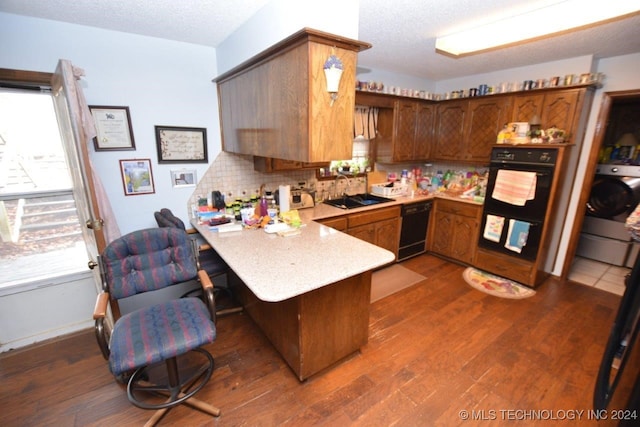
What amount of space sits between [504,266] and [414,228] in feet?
3.58

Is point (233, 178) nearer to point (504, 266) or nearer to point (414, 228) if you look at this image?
point (414, 228)

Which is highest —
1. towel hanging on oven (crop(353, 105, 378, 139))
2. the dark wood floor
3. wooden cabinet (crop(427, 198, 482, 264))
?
towel hanging on oven (crop(353, 105, 378, 139))

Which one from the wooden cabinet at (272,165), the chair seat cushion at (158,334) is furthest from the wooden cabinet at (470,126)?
the chair seat cushion at (158,334)

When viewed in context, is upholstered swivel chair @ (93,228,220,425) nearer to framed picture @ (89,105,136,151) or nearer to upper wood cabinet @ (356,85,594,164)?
framed picture @ (89,105,136,151)

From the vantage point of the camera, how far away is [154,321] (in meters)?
1.59

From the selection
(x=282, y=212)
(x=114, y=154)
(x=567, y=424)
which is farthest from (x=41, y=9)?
(x=567, y=424)

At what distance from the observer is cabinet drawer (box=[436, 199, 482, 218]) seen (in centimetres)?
341

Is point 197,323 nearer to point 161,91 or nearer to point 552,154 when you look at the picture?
point 161,91

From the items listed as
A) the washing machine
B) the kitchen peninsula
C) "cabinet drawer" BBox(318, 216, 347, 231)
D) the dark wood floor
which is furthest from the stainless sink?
the washing machine

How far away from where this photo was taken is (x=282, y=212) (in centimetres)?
259

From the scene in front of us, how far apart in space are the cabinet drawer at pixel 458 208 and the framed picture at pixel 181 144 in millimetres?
2975

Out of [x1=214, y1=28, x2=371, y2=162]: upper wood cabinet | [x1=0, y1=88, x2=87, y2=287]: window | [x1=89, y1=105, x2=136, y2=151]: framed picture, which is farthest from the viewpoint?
[x1=89, y1=105, x2=136, y2=151]: framed picture

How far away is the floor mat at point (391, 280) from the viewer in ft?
9.84

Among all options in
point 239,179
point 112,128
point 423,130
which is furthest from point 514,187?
point 112,128
